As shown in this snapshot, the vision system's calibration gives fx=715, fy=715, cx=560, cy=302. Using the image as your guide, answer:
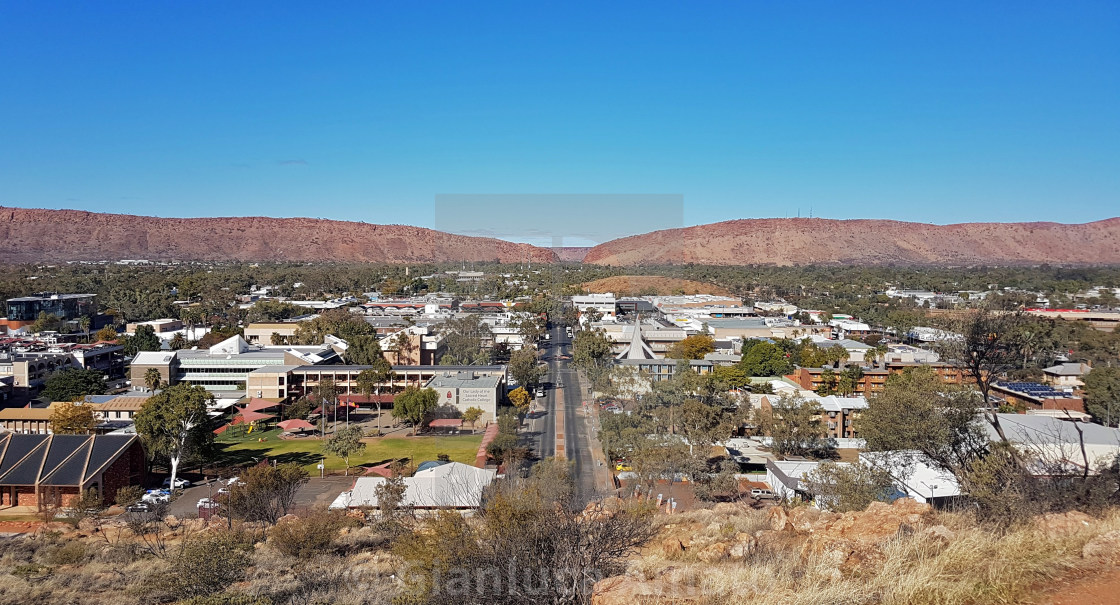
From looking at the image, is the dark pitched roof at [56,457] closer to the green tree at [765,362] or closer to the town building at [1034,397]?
the green tree at [765,362]

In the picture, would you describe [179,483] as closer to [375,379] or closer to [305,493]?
[305,493]

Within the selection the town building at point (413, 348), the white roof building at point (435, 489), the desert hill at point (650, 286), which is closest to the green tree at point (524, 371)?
the town building at point (413, 348)

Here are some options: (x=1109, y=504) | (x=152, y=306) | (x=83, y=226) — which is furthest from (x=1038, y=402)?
(x=83, y=226)

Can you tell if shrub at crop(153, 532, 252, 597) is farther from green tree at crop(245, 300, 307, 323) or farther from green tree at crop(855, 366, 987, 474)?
green tree at crop(245, 300, 307, 323)

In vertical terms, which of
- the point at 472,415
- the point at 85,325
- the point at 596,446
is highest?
the point at 85,325

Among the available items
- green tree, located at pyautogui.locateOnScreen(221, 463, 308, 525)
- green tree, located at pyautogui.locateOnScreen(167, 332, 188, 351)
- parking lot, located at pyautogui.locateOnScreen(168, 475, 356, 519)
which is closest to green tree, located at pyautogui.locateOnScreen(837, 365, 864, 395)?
parking lot, located at pyautogui.locateOnScreen(168, 475, 356, 519)

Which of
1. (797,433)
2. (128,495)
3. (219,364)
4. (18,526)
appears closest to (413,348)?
(219,364)

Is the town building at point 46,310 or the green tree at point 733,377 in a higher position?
the town building at point 46,310
